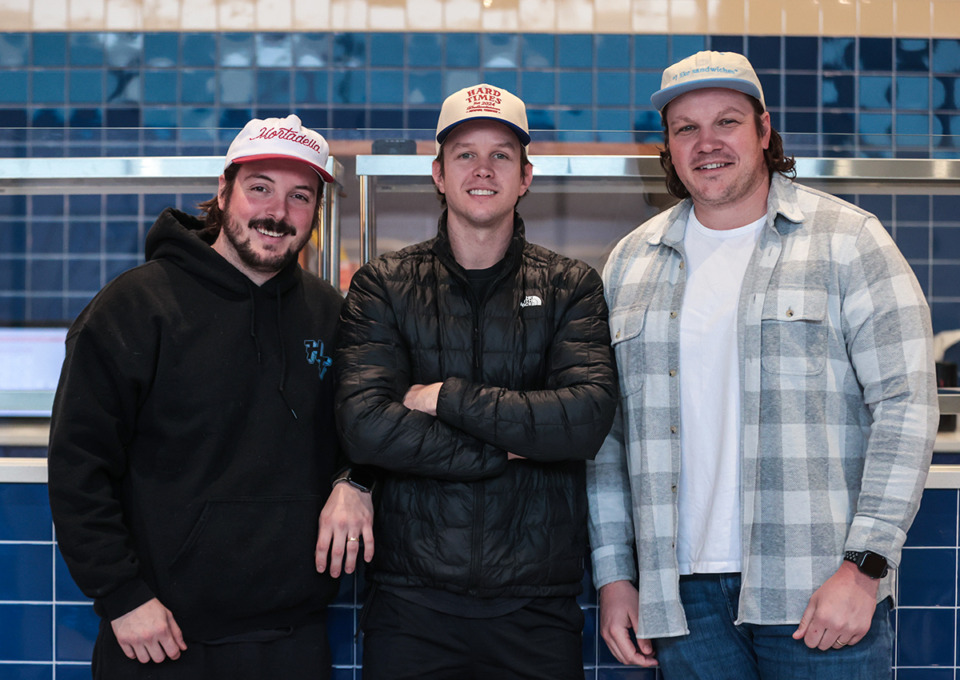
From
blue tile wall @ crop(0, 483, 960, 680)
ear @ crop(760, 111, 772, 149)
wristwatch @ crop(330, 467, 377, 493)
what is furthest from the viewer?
blue tile wall @ crop(0, 483, 960, 680)

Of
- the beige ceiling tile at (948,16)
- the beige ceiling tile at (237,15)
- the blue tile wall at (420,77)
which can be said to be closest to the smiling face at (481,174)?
the blue tile wall at (420,77)

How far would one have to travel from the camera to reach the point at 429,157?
7.00 feet

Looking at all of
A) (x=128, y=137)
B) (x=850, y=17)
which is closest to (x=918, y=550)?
(x=128, y=137)

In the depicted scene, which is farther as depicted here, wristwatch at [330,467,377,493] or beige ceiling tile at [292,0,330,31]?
beige ceiling tile at [292,0,330,31]

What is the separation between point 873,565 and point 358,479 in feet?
3.23

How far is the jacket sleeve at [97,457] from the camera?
4.95 feet

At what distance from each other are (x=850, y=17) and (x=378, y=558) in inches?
155

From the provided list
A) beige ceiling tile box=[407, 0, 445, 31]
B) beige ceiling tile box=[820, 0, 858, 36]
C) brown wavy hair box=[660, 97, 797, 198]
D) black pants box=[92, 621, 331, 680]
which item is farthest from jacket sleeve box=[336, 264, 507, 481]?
beige ceiling tile box=[820, 0, 858, 36]

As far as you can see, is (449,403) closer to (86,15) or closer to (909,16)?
(86,15)

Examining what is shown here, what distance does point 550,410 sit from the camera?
5.01 ft

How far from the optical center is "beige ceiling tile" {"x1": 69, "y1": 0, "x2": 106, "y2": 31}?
4.20 metres

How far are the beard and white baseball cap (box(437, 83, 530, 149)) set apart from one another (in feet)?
1.32

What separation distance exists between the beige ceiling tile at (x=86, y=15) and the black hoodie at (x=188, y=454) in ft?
10.3

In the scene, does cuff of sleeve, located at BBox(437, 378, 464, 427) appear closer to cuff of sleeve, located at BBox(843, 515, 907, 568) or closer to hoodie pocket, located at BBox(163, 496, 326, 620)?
hoodie pocket, located at BBox(163, 496, 326, 620)
